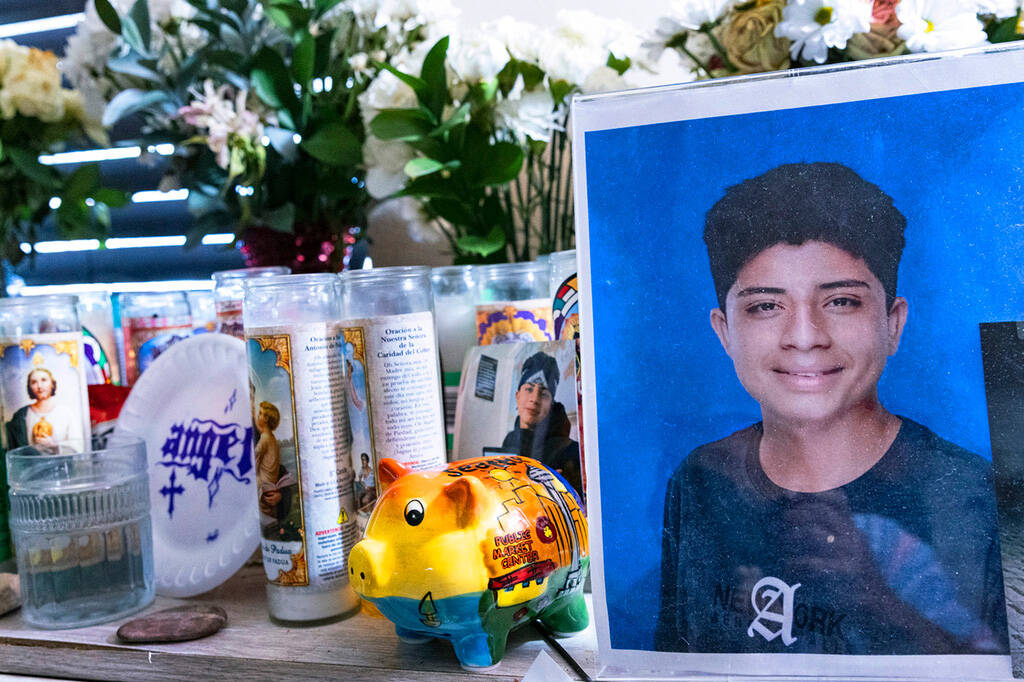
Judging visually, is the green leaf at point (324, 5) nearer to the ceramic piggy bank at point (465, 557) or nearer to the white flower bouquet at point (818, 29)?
the white flower bouquet at point (818, 29)

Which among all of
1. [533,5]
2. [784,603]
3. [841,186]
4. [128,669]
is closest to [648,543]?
[784,603]

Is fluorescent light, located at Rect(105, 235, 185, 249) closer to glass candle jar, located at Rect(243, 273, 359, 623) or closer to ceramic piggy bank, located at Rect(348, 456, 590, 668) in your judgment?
glass candle jar, located at Rect(243, 273, 359, 623)

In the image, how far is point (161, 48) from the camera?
0.98m

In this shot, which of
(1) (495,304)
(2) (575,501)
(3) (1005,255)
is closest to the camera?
(3) (1005,255)

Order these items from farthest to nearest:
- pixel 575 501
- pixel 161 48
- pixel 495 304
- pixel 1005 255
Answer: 1. pixel 161 48
2. pixel 495 304
3. pixel 575 501
4. pixel 1005 255

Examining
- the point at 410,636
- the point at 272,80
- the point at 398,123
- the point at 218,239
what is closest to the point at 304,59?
the point at 272,80

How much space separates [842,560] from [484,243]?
1.67 feet

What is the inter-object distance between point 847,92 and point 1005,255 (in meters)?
0.13

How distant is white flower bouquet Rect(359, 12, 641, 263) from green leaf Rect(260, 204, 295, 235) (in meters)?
0.10

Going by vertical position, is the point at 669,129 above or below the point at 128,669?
above

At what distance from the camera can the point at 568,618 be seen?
1.98ft

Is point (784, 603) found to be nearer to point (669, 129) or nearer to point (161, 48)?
point (669, 129)

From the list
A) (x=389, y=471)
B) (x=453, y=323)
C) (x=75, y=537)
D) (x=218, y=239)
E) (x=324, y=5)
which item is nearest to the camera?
(x=389, y=471)

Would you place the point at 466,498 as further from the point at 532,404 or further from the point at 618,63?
the point at 618,63
